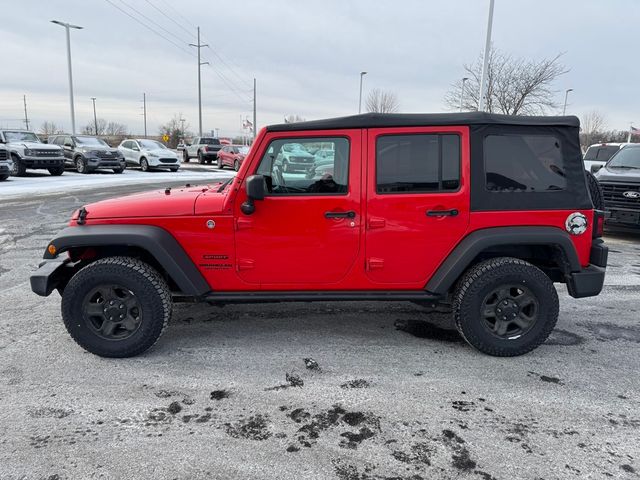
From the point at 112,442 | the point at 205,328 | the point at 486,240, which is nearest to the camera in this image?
the point at 112,442

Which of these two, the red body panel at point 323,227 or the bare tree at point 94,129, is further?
the bare tree at point 94,129

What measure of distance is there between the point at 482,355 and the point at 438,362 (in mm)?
415

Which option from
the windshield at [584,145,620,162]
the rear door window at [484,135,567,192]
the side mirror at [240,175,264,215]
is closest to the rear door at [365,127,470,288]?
the rear door window at [484,135,567,192]

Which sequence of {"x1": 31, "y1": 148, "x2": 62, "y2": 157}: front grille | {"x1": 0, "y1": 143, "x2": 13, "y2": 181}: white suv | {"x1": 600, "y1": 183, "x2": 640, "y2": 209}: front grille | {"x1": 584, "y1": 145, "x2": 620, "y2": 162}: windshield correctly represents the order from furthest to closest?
{"x1": 31, "y1": 148, "x2": 62, "y2": 157}: front grille, {"x1": 0, "y1": 143, "x2": 13, "y2": 181}: white suv, {"x1": 584, "y1": 145, "x2": 620, "y2": 162}: windshield, {"x1": 600, "y1": 183, "x2": 640, "y2": 209}: front grille

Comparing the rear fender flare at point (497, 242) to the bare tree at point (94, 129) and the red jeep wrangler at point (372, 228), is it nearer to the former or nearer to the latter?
the red jeep wrangler at point (372, 228)

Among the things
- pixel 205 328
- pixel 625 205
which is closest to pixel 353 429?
pixel 205 328

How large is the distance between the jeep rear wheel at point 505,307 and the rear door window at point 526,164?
61 cm

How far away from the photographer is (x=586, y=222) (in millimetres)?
3590

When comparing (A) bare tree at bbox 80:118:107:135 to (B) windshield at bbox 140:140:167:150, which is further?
(A) bare tree at bbox 80:118:107:135

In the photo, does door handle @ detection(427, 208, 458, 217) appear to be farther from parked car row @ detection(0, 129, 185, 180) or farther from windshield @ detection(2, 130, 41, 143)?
windshield @ detection(2, 130, 41, 143)

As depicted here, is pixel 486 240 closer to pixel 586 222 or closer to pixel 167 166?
pixel 586 222

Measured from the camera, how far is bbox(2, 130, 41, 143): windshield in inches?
704

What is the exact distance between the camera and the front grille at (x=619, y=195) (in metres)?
8.16

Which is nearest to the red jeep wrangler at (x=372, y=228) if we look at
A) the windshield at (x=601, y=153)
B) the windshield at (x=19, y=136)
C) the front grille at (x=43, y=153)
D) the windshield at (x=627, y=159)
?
the windshield at (x=627, y=159)
